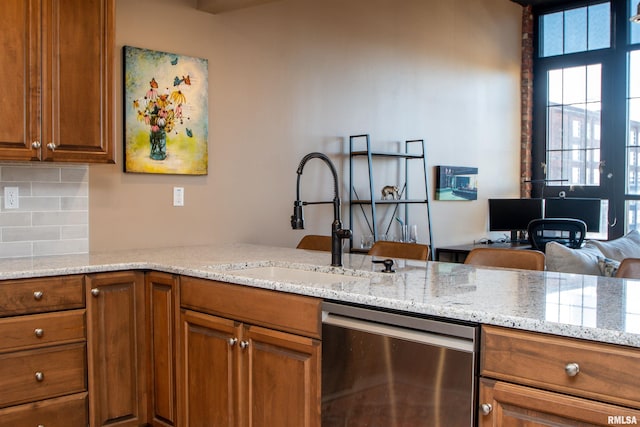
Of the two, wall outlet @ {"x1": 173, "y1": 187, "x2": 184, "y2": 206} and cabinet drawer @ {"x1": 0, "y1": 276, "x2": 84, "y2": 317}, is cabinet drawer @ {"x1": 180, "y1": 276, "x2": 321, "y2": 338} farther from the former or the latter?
wall outlet @ {"x1": 173, "y1": 187, "x2": 184, "y2": 206}

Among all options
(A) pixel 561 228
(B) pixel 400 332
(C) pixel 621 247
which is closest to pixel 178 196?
(B) pixel 400 332

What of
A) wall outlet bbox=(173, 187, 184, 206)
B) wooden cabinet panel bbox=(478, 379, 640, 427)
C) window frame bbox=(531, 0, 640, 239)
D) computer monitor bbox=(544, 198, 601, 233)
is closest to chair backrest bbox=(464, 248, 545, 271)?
wooden cabinet panel bbox=(478, 379, 640, 427)

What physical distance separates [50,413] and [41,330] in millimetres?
373

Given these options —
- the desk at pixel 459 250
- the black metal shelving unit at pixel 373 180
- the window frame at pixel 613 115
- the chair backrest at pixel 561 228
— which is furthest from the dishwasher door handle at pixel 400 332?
the window frame at pixel 613 115

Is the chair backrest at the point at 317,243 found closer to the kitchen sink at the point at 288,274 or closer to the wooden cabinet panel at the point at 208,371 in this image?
the kitchen sink at the point at 288,274

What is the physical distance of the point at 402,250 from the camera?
328 centimetres

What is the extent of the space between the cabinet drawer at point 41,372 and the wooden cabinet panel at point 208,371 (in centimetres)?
48

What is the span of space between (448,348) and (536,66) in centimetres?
602

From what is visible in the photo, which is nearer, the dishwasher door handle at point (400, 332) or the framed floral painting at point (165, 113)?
the dishwasher door handle at point (400, 332)

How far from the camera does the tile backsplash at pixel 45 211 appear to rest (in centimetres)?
304

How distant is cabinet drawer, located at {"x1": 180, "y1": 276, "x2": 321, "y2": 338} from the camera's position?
2.09 metres

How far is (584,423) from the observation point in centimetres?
143

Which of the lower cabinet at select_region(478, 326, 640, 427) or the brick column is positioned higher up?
the brick column

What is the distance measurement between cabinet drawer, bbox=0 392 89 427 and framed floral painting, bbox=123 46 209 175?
1.31 metres
